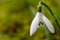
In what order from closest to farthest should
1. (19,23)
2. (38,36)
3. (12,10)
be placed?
(38,36) < (19,23) < (12,10)

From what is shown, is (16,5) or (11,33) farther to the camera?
(16,5)

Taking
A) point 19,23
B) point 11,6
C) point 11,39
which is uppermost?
point 11,6

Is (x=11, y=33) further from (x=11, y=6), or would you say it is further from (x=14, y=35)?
(x=11, y=6)

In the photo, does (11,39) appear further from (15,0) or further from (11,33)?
(15,0)

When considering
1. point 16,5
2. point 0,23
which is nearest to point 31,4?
point 16,5

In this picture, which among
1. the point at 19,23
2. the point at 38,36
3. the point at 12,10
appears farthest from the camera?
the point at 12,10

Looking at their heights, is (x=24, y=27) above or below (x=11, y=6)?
below
